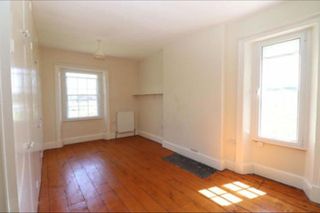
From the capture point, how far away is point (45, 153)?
12.0 ft

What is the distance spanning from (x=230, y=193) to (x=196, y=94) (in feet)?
5.56

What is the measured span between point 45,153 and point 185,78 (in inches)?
137

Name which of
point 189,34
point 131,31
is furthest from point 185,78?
point 131,31

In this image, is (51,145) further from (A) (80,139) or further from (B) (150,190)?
(B) (150,190)

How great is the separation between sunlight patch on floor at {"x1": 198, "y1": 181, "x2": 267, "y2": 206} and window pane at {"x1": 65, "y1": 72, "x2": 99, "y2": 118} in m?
3.71

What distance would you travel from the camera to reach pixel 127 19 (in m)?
2.50

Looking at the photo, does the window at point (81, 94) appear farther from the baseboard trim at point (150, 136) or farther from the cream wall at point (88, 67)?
the baseboard trim at point (150, 136)

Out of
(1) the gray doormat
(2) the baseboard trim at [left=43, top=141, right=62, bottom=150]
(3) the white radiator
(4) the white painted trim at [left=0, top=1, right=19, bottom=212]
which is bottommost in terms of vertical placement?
(1) the gray doormat

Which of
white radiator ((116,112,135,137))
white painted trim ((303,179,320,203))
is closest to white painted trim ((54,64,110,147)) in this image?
white radiator ((116,112,135,137))

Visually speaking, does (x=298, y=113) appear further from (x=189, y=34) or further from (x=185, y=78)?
(x=189, y=34)

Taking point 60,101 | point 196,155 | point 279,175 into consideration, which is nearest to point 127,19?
point 196,155

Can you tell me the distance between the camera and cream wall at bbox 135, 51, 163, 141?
452cm

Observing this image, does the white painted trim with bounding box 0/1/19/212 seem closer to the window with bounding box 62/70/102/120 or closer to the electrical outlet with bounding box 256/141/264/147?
the electrical outlet with bounding box 256/141/264/147

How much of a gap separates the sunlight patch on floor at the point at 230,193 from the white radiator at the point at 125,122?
3.34 m
